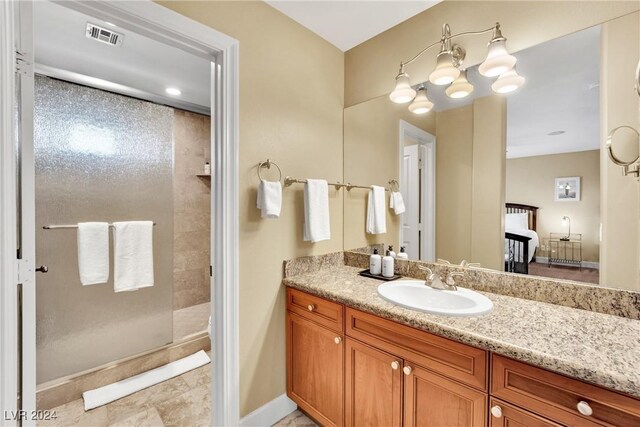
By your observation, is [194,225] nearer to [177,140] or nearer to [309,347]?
[177,140]

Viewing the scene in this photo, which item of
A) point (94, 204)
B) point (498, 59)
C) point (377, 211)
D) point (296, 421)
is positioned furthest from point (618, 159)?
point (94, 204)

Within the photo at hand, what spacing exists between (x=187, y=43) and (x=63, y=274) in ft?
5.99

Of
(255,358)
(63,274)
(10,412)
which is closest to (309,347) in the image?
(255,358)

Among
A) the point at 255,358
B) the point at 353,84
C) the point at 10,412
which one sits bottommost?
the point at 255,358

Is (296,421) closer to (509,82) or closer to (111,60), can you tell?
(509,82)

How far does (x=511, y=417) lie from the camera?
87 cm

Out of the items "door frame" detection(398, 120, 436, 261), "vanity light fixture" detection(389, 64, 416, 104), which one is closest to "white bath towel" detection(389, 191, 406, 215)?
"door frame" detection(398, 120, 436, 261)

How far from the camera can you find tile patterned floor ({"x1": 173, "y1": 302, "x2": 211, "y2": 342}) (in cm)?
253

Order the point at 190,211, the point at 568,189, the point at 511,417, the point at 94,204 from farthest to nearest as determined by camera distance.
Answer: the point at 190,211
the point at 94,204
the point at 568,189
the point at 511,417

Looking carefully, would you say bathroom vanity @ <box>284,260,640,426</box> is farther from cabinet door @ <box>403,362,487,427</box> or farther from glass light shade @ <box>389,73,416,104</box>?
glass light shade @ <box>389,73,416,104</box>

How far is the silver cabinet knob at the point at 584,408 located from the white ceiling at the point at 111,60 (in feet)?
7.88

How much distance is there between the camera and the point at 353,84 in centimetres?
201

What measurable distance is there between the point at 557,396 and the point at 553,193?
0.86m

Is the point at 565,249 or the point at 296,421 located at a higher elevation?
the point at 565,249
